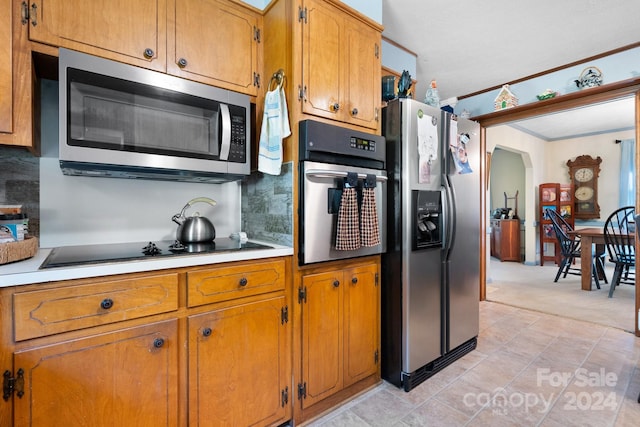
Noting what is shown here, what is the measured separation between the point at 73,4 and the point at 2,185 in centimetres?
86

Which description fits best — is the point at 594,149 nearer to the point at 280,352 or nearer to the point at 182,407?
the point at 280,352

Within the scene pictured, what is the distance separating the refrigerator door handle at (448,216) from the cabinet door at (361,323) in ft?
1.91

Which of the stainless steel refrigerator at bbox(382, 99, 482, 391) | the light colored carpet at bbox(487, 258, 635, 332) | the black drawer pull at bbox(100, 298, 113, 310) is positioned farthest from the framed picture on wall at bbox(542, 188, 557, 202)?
the black drawer pull at bbox(100, 298, 113, 310)

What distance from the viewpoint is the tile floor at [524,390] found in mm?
1617

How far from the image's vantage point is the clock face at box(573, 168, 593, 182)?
6.29 m

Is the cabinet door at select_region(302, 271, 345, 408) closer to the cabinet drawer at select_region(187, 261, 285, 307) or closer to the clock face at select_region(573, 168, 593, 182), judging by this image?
the cabinet drawer at select_region(187, 261, 285, 307)

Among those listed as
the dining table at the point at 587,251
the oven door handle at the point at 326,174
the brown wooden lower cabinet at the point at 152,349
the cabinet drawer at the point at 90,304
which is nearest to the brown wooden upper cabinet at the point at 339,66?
the oven door handle at the point at 326,174

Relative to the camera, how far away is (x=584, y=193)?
6344 millimetres

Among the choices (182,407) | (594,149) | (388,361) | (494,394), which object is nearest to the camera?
(182,407)

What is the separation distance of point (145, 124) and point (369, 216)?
48.4 inches

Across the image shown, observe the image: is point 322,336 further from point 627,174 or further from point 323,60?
point 627,174

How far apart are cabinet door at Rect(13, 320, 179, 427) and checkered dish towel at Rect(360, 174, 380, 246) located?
3.37 feet

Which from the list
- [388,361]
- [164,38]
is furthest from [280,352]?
[164,38]

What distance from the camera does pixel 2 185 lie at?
4.46ft
